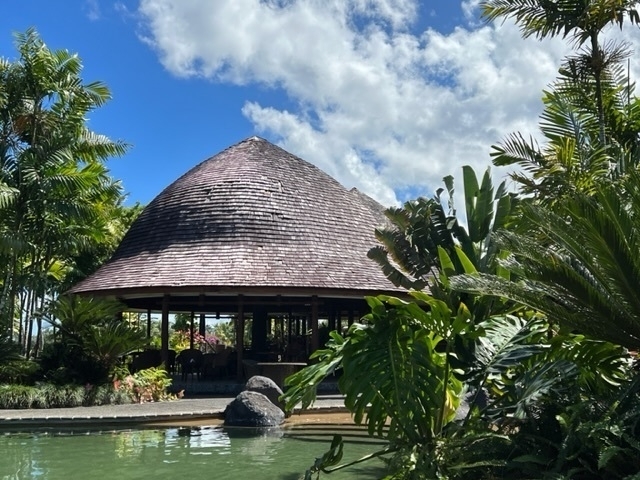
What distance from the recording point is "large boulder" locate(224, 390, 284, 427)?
436 inches

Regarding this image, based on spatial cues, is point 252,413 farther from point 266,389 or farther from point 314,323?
point 314,323

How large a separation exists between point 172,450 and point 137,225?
12121 millimetres

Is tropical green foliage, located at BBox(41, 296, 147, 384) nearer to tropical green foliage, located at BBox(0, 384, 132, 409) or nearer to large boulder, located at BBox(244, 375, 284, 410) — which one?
tropical green foliage, located at BBox(0, 384, 132, 409)

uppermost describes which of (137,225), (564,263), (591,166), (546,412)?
(137,225)

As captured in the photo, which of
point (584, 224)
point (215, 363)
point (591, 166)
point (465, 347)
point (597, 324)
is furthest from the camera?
Answer: point (215, 363)

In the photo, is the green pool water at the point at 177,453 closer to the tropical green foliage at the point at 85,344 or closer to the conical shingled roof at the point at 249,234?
the tropical green foliage at the point at 85,344

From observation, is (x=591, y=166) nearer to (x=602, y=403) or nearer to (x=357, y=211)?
(x=602, y=403)

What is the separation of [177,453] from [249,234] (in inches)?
379

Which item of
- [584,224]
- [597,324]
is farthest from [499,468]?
[584,224]

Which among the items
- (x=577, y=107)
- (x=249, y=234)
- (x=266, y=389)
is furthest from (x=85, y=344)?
(x=577, y=107)

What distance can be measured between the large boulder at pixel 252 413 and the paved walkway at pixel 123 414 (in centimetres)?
67

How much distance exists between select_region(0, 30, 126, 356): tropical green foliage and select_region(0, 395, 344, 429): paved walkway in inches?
203

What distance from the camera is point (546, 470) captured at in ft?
15.5

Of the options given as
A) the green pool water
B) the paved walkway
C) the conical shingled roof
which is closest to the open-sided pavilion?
the conical shingled roof
